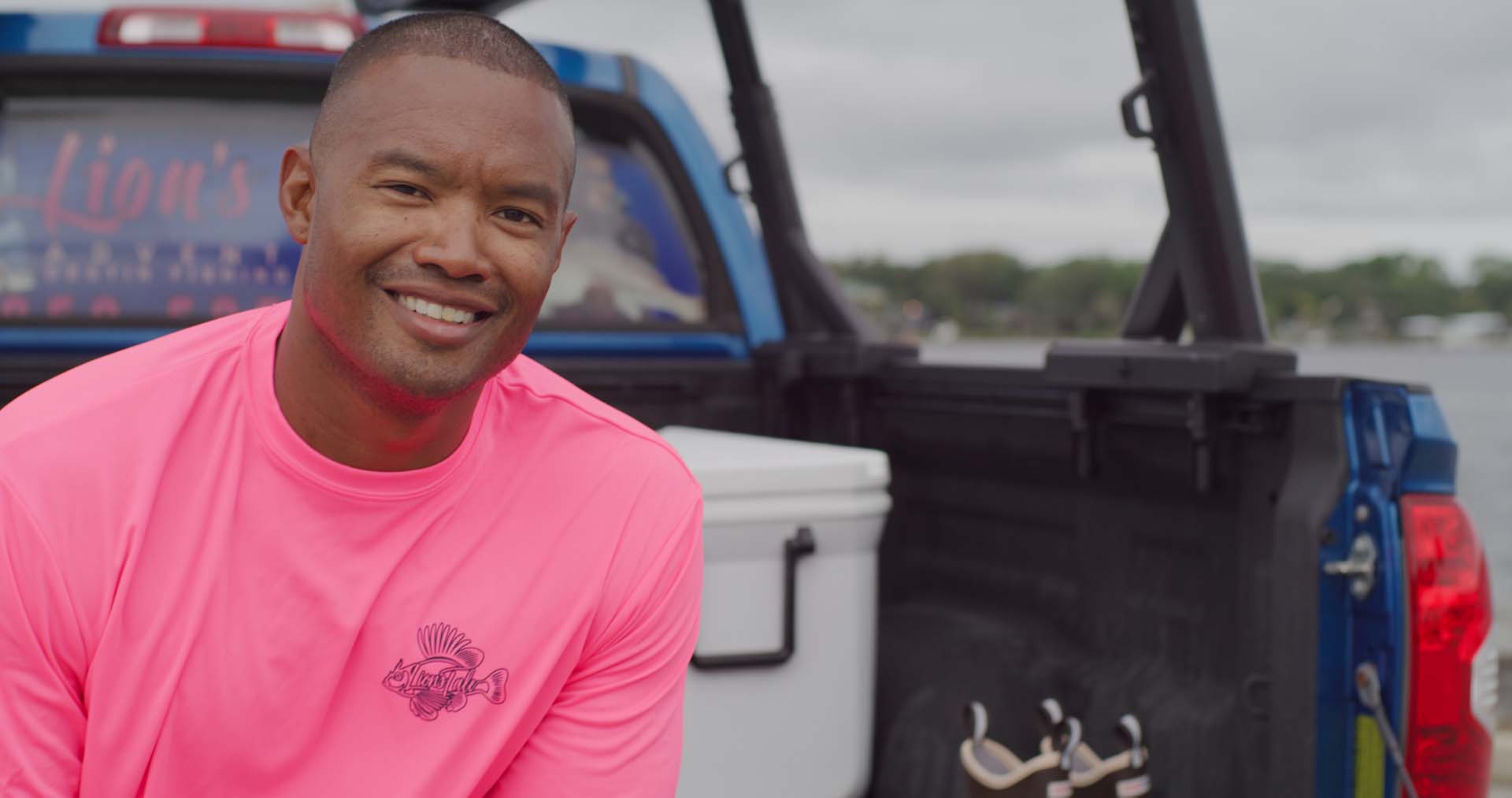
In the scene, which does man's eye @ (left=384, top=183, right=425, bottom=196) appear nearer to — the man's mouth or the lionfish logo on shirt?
the man's mouth

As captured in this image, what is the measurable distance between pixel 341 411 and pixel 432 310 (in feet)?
0.50

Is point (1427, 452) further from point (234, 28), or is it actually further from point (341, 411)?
point (234, 28)

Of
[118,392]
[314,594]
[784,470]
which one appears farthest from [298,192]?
[784,470]

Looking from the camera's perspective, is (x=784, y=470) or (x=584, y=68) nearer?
(x=784, y=470)

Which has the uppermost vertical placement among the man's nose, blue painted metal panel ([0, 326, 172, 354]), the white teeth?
blue painted metal panel ([0, 326, 172, 354])

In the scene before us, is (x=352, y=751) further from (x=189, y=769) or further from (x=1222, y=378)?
(x=1222, y=378)

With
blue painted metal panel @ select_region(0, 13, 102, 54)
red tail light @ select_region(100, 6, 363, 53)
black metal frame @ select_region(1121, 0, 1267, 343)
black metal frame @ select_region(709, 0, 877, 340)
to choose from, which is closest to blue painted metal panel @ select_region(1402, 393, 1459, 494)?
black metal frame @ select_region(1121, 0, 1267, 343)

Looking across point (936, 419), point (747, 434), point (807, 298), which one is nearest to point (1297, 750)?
point (936, 419)

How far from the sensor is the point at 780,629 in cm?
222

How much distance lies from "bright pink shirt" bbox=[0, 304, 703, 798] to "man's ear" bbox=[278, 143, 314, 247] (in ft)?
0.47

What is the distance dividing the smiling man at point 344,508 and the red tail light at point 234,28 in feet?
4.35

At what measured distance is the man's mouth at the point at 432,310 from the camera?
155 centimetres

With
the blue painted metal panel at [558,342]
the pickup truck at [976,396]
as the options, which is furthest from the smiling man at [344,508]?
the blue painted metal panel at [558,342]

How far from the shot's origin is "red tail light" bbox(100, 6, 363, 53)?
288 centimetres
